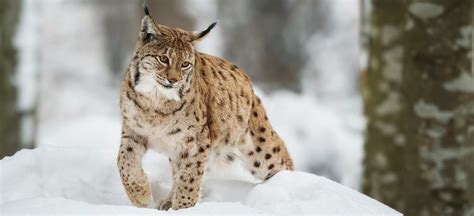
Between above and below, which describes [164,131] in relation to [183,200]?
above

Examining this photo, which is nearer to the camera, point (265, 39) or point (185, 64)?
point (185, 64)

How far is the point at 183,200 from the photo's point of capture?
7.30m

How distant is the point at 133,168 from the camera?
23.7ft

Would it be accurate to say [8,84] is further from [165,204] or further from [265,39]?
[265,39]

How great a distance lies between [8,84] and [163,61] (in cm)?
347

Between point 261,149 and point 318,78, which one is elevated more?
point 261,149

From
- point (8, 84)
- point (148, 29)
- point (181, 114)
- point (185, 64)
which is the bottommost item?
point (8, 84)

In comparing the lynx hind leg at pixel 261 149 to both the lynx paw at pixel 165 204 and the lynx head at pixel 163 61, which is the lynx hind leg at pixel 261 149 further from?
the lynx head at pixel 163 61

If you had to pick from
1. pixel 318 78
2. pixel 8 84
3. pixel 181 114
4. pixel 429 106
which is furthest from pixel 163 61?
pixel 318 78

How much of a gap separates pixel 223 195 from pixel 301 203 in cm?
171

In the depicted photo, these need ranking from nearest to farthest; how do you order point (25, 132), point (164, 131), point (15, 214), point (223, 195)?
point (15, 214) → point (164, 131) → point (223, 195) → point (25, 132)

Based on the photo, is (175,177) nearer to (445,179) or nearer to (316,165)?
(445,179)

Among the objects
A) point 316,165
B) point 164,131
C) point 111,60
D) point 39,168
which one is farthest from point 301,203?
point 111,60

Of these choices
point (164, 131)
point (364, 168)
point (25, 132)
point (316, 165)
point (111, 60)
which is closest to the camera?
point (164, 131)
